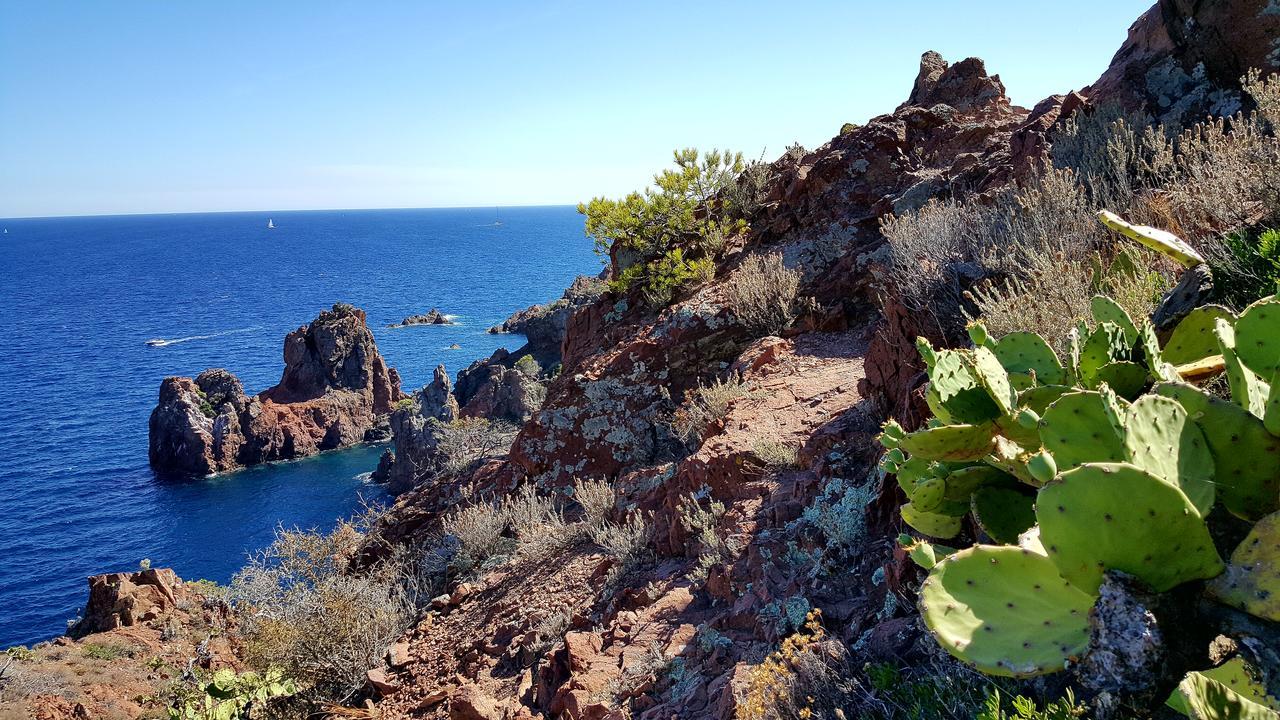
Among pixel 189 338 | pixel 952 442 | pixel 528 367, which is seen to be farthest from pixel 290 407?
pixel 952 442

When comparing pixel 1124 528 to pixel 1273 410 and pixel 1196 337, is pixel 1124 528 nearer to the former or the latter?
pixel 1273 410

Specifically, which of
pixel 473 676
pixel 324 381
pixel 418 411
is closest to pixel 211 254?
pixel 324 381

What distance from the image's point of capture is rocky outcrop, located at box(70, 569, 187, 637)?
9977 millimetres

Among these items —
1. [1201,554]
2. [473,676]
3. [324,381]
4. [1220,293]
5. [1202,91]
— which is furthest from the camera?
[324,381]

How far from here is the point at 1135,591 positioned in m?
1.72

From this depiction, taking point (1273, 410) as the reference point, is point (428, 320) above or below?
below

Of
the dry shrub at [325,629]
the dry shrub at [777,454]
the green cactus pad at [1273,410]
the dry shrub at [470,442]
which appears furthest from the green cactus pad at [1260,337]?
the dry shrub at [470,442]

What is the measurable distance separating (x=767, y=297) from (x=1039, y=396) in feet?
18.6

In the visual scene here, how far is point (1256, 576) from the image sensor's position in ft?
5.37

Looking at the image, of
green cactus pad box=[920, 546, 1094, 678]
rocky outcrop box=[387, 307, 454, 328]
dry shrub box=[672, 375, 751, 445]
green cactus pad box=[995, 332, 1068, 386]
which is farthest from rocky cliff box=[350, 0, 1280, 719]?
rocky outcrop box=[387, 307, 454, 328]

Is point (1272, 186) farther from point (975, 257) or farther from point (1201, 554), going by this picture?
point (1201, 554)

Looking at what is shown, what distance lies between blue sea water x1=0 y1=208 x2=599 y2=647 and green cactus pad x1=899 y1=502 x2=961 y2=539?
80.0 ft

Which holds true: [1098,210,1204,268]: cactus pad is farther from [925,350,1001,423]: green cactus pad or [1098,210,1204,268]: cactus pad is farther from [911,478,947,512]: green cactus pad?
[911,478,947,512]: green cactus pad

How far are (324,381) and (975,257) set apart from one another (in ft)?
123
